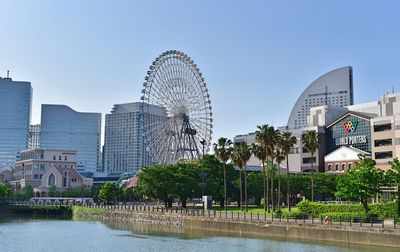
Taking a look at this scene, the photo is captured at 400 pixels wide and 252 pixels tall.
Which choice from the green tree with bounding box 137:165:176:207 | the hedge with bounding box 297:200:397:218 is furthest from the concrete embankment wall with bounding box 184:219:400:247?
the green tree with bounding box 137:165:176:207

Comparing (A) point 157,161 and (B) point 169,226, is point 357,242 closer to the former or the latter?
(B) point 169,226

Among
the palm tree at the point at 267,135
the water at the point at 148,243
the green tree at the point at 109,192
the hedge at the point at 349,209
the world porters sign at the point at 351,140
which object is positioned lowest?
the water at the point at 148,243

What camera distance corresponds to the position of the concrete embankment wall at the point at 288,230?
5628 centimetres

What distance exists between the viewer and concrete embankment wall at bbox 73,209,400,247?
185ft

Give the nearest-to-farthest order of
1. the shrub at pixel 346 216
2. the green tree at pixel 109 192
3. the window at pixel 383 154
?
the shrub at pixel 346 216 → the window at pixel 383 154 → the green tree at pixel 109 192

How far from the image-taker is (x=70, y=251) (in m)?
57.3

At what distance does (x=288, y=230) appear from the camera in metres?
66.6

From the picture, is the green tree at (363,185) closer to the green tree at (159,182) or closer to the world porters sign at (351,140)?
the green tree at (159,182)

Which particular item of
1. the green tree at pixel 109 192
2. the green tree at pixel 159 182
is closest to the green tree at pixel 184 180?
the green tree at pixel 159 182

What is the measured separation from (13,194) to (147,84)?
8720 cm

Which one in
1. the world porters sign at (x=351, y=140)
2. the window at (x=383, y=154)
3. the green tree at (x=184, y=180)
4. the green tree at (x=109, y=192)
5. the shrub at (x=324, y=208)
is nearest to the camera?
the shrub at (x=324, y=208)

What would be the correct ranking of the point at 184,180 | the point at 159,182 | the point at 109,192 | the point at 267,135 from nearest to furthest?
the point at 267,135
the point at 184,180
the point at 159,182
the point at 109,192

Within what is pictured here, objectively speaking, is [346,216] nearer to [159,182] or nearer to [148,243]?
[148,243]

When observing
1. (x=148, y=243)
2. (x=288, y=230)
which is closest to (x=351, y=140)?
(x=288, y=230)
